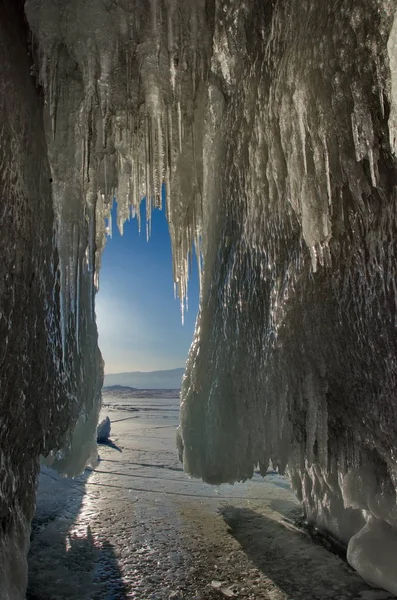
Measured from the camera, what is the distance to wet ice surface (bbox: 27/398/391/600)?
9.83ft

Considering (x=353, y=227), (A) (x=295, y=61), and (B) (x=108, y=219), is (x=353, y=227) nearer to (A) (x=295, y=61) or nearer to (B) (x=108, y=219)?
(A) (x=295, y=61)

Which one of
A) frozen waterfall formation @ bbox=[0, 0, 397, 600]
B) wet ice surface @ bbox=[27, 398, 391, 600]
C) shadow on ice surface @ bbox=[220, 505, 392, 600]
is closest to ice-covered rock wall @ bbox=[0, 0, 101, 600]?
frozen waterfall formation @ bbox=[0, 0, 397, 600]

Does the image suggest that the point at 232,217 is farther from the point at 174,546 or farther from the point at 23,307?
the point at 174,546

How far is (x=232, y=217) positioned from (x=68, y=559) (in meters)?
3.27

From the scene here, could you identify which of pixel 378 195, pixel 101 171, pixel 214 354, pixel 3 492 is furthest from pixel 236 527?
pixel 101 171

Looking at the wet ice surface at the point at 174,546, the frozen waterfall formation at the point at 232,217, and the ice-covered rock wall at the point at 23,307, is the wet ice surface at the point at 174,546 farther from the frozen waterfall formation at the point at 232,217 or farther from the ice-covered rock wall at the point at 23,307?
the ice-covered rock wall at the point at 23,307

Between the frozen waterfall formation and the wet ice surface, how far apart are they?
1.67ft

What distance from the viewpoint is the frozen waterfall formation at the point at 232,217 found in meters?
2.57

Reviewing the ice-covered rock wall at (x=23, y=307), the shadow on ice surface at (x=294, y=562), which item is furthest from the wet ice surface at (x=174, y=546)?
the ice-covered rock wall at (x=23, y=307)

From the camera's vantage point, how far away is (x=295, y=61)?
271 centimetres

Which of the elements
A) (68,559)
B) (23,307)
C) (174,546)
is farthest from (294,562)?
(23,307)

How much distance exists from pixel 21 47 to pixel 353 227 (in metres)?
2.60

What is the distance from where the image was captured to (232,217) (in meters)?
3.90

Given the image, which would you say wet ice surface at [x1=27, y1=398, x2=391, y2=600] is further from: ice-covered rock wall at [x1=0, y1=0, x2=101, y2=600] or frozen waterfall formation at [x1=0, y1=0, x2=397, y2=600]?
ice-covered rock wall at [x1=0, y1=0, x2=101, y2=600]
